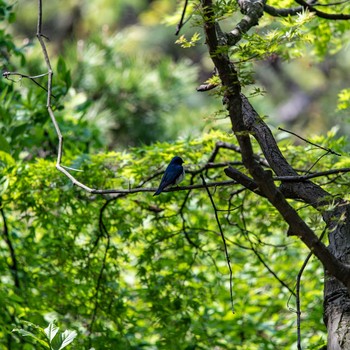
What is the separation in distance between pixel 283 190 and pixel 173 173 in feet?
2.86

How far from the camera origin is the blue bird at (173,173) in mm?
3193

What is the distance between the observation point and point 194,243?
12.1ft

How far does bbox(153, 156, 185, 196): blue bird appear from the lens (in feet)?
10.5

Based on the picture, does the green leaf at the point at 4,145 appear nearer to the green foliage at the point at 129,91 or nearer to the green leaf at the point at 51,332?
the green leaf at the point at 51,332

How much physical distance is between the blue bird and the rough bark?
2.46ft

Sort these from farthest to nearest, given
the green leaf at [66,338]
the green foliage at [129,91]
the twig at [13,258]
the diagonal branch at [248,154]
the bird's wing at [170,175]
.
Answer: the green foliage at [129,91], the twig at [13,258], the bird's wing at [170,175], the green leaf at [66,338], the diagonal branch at [248,154]

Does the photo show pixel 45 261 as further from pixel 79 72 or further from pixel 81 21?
pixel 81 21

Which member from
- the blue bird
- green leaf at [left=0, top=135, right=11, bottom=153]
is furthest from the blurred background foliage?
the blue bird

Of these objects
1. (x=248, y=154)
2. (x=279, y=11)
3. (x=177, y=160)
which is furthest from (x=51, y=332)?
(x=279, y=11)

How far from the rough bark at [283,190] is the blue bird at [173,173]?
29.5 inches

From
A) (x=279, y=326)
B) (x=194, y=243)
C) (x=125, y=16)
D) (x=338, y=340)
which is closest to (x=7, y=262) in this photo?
(x=194, y=243)

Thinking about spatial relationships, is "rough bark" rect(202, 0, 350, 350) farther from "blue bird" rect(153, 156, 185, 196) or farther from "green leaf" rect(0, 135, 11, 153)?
"green leaf" rect(0, 135, 11, 153)

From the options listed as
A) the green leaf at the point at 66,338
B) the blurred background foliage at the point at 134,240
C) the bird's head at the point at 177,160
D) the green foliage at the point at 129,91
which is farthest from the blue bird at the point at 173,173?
the green foliage at the point at 129,91

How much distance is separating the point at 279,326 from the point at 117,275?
1.51m
